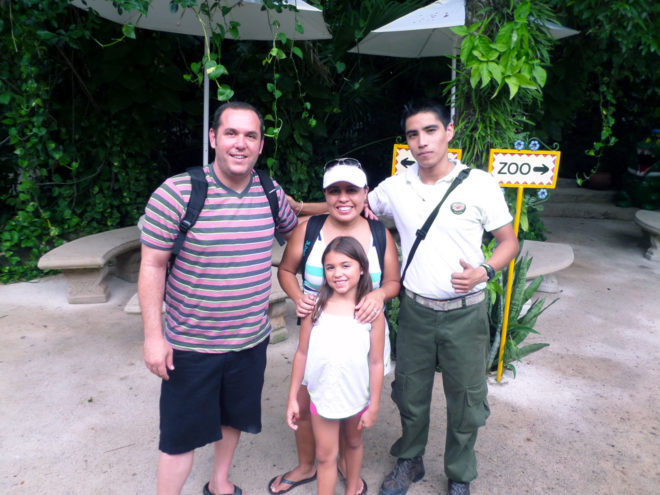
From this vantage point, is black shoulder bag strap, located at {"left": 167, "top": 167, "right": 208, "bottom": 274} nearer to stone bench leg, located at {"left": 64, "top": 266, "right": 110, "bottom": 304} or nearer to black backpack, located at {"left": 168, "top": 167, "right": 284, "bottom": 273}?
black backpack, located at {"left": 168, "top": 167, "right": 284, "bottom": 273}

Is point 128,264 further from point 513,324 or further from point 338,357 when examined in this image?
point 338,357

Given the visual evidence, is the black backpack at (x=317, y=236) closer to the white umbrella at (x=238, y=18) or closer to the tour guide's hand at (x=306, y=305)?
the tour guide's hand at (x=306, y=305)

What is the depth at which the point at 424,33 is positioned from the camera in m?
5.28

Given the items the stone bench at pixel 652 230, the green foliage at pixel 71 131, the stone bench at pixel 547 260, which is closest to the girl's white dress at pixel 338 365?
the stone bench at pixel 547 260

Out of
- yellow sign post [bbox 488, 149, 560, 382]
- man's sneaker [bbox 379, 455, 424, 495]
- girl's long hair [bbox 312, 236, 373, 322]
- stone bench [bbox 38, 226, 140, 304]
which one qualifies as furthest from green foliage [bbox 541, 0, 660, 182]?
stone bench [bbox 38, 226, 140, 304]

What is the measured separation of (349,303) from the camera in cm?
202

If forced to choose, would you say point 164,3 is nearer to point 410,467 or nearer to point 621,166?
point 410,467

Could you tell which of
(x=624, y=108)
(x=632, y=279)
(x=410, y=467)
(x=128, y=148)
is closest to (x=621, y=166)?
(x=624, y=108)

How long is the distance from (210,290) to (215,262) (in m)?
0.11

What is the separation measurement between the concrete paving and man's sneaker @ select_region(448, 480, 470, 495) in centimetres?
13

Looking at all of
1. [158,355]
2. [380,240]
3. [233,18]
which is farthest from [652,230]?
[158,355]

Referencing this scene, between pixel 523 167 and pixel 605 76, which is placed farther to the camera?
pixel 605 76

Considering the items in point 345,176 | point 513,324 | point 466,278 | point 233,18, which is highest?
point 233,18

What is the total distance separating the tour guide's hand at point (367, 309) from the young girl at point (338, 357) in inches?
1.2
